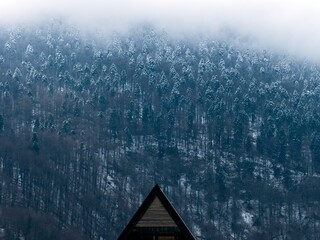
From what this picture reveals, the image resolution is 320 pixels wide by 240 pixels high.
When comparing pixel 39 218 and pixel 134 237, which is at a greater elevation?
pixel 39 218

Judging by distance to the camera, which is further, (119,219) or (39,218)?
(119,219)

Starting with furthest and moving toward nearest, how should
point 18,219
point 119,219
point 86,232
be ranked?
point 119,219
point 86,232
point 18,219

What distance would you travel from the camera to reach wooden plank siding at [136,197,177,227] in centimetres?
1472

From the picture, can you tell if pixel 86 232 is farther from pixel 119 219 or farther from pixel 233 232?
pixel 233 232

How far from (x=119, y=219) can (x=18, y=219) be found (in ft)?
116

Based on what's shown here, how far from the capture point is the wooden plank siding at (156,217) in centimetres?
1472

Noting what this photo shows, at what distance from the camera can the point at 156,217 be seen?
14.8 meters

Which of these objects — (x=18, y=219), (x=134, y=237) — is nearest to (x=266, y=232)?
(x=18, y=219)

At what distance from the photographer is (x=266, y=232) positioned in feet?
634

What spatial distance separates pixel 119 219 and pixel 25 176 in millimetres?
29582

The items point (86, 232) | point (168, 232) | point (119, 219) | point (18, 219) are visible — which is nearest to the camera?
point (168, 232)

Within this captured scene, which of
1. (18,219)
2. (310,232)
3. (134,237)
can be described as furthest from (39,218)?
(134,237)

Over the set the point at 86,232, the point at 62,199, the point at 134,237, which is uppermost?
the point at 62,199

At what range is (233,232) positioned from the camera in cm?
19525
